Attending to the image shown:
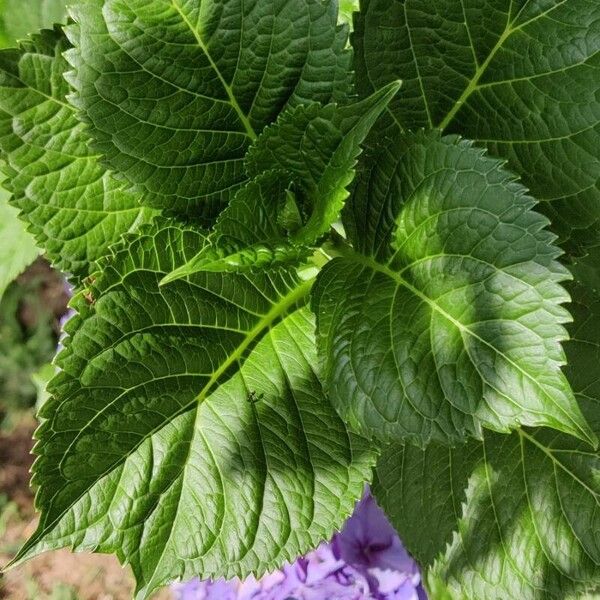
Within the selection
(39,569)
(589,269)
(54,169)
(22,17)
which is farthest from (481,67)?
(39,569)

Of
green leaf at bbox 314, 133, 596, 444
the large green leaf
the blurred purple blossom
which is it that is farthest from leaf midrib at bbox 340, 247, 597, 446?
the blurred purple blossom

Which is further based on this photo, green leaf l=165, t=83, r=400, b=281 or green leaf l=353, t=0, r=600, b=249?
green leaf l=353, t=0, r=600, b=249

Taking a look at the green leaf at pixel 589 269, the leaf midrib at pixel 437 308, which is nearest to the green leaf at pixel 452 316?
the leaf midrib at pixel 437 308

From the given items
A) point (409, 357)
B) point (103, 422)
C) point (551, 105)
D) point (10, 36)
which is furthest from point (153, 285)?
point (10, 36)

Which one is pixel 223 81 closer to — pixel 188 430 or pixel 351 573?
pixel 188 430

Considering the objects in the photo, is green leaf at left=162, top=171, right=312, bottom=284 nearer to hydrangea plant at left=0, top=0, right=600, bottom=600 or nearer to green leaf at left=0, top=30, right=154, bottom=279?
hydrangea plant at left=0, top=0, right=600, bottom=600

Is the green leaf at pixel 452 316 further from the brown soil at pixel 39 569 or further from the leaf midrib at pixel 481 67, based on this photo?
the brown soil at pixel 39 569

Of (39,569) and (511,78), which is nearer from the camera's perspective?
(511,78)
